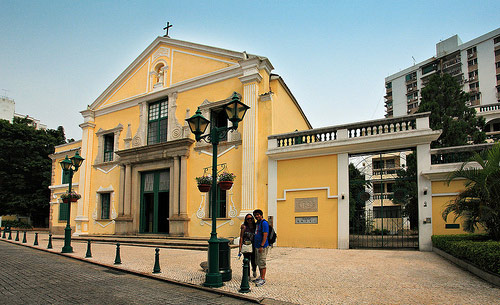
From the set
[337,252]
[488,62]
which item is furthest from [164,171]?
[488,62]

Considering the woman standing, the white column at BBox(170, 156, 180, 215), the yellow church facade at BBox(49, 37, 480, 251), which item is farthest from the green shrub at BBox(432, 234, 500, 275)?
the white column at BBox(170, 156, 180, 215)

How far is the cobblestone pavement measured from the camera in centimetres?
649

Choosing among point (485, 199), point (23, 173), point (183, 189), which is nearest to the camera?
point (485, 199)

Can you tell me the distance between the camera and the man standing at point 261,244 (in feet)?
25.3

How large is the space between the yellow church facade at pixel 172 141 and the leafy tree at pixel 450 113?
7720 mm

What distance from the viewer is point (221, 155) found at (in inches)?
683

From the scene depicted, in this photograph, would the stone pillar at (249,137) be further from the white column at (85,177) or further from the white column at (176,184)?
the white column at (85,177)

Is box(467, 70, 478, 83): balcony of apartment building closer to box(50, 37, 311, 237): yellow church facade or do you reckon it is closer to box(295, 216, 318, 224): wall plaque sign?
box(50, 37, 311, 237): yellow church facade

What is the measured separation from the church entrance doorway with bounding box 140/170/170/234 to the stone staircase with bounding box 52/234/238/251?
3.29 ft

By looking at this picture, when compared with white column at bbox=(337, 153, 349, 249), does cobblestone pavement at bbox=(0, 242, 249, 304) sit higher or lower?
lower

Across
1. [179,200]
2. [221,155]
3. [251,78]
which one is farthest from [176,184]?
[251,78]

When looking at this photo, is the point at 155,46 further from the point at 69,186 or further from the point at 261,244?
the point at 261,244

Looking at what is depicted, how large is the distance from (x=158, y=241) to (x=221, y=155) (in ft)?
16.5

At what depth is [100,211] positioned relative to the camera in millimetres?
22031
